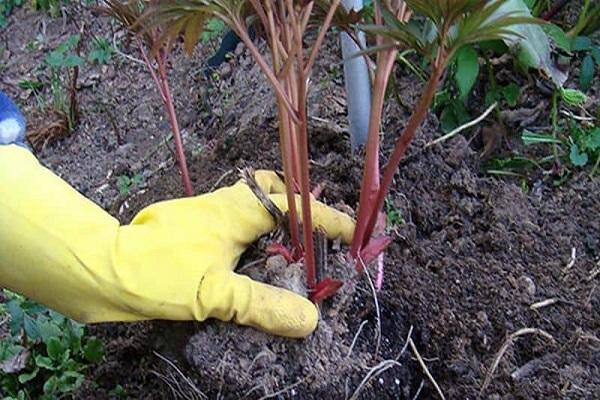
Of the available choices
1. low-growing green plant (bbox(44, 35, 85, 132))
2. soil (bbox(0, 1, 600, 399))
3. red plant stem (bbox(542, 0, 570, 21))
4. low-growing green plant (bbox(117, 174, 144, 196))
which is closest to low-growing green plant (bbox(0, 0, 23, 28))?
Answer: low-growing green plant (bbox(44, 35, 85, 132))

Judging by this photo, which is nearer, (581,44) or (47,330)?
(47,330)

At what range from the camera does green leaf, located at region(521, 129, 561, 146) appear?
5.43ft

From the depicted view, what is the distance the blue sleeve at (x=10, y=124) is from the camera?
1140 mm

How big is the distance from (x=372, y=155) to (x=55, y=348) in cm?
65

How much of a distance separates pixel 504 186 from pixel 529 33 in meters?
0.27

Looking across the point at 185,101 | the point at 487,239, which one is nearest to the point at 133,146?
the point at 185,101

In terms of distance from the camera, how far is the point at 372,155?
1219 millimetres

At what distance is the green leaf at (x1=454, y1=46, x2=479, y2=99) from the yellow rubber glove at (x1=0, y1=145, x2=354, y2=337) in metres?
0.62

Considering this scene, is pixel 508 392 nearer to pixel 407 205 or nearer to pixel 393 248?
pixel 393 248

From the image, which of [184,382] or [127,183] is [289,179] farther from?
[127,183]

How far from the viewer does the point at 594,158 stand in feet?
5.43

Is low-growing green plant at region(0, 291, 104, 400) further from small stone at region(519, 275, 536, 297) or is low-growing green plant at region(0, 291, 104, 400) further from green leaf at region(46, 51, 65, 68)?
green leaf at region(46, 51, 65, 68)

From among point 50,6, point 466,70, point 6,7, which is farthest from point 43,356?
point 6,7

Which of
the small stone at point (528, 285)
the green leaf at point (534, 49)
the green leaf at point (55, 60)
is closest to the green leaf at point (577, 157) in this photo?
the green leaf at point (534, 49)
